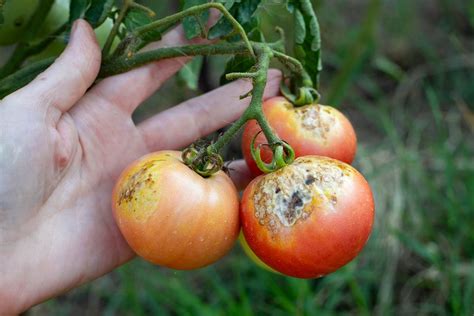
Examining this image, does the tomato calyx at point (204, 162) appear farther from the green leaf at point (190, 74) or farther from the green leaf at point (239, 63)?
the green leaf at point (190, 74)

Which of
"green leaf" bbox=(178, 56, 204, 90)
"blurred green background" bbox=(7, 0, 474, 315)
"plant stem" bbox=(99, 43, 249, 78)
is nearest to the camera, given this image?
"plant stem" bbox=(99, 43, 249, 78)

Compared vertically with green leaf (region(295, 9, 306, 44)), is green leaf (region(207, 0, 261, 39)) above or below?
above

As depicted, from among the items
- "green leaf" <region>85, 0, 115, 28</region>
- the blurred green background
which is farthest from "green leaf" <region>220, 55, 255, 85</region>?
the blurred green background

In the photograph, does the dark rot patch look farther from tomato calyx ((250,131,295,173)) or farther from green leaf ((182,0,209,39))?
green leaf ((182,0,209,39))

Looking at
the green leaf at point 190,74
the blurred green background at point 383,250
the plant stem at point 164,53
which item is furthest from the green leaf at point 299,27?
the blurred green background at point 383,250

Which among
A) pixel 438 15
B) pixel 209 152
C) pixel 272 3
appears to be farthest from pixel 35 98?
pixel 438 15

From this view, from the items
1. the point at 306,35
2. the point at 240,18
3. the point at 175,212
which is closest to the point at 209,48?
the point at 240,18

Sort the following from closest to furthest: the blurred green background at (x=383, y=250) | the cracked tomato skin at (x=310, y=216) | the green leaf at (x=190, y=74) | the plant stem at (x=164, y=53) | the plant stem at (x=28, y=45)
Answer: the cracked tomato skin at (x=310, y=216) < the plant stem at (x=164, y=53) < the plant stem at (x=28, y=45) < the green leaf at (x=190, y=74) < the blurred green background at (x=383, y=250)
